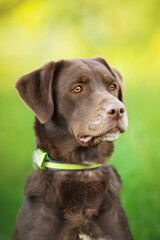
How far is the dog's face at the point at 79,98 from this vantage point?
3256 mm

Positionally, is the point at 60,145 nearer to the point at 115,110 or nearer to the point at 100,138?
Result: the point at 100,138

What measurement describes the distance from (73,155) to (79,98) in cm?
59

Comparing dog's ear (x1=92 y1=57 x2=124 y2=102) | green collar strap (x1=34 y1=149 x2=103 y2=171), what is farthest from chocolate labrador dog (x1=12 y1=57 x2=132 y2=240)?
dog's ear (x1=92 y1=57 x2=124 y2=102)

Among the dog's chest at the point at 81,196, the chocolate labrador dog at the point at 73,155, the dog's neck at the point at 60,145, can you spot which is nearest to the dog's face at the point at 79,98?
the chocolate labrador dog at the point at 73,155

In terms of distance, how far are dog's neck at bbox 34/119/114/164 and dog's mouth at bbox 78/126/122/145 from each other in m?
0.19

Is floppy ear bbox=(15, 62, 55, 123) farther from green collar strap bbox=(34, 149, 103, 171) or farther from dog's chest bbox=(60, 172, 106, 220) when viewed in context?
dog's chest bbox=(60, 172, 106, 220)

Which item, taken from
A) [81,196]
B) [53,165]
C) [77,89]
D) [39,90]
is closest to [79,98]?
[77,89]

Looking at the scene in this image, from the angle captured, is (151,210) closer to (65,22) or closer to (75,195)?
(75,195)

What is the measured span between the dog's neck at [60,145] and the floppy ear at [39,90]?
20 centimetres

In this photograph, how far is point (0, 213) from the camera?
18.8ft

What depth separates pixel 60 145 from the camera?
3.60m

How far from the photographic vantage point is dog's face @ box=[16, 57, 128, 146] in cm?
326

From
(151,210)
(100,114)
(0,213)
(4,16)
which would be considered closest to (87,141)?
(100,114)

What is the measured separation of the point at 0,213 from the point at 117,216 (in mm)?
2944
